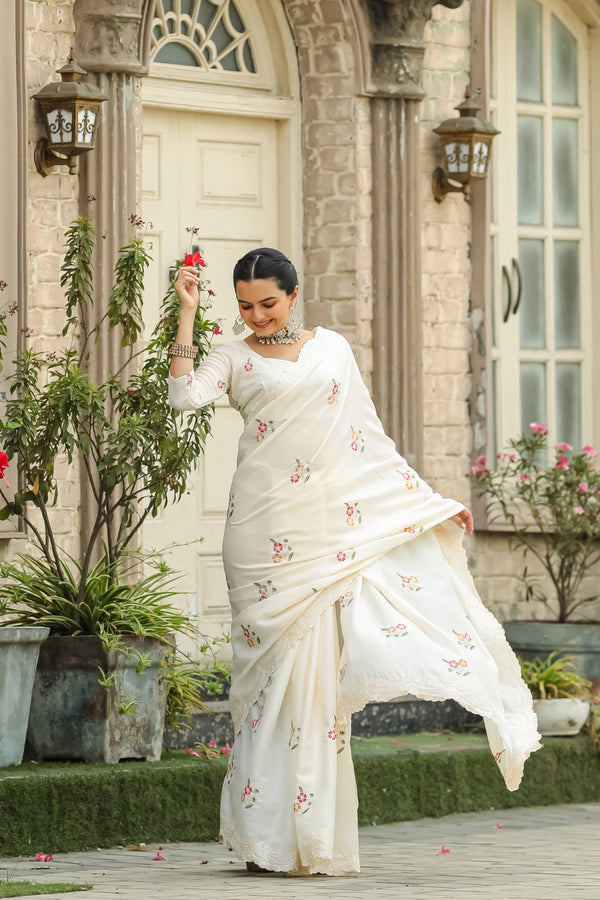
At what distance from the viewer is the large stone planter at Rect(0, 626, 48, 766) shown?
6457mm

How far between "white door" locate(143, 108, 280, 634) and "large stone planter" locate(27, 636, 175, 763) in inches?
71.0

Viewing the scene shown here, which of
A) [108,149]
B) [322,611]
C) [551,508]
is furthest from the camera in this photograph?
[551,508]

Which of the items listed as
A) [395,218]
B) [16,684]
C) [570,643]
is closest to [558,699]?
[570,643]

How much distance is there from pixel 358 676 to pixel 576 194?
5279mm

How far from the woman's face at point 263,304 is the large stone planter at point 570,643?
3534 mm

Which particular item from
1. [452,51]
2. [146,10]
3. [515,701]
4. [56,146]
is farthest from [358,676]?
[452,51]

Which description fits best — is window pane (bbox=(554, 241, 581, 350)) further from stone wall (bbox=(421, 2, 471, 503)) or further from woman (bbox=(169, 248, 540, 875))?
woman (bbox=(169, 248, 540, 875))

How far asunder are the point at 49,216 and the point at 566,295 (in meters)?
3.38

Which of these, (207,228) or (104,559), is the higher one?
(207,228)

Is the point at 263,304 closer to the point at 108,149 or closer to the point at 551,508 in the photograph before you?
the point at 108,149

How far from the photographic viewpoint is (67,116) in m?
7.80

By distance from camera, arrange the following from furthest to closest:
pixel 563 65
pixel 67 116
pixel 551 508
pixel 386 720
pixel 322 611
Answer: pixel 563 65
pixel 551 508
pixel 386 720
pixel 67 116
pixel 322 611

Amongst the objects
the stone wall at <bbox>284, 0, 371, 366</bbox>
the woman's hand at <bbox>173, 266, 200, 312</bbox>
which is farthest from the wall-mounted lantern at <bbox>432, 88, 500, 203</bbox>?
the woman's hand at <bbox>173, 266, 200, 312</bbox>

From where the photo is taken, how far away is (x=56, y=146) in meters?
7.84
